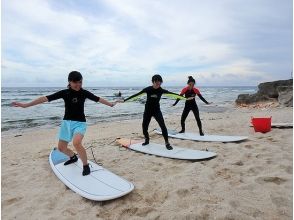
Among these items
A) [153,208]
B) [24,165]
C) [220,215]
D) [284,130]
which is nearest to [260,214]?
[220,215]

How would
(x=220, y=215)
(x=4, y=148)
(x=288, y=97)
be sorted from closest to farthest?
(x=220, y=215)
(x=4, y=148)
(x=288, y=97)

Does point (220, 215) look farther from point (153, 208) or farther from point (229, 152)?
point (229, 152)

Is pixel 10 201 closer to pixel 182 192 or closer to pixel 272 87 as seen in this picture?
pixel 182 192

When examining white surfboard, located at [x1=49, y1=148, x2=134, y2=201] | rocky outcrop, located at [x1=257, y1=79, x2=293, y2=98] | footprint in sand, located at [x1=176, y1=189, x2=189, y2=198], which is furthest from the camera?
rocky outcrop, located at [x1=257, y1=79, x2=293, y2=98]

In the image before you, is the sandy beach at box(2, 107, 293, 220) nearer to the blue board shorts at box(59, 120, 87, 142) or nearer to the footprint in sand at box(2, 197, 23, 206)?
the footprint in sand at box(2, 197, 23, 206)

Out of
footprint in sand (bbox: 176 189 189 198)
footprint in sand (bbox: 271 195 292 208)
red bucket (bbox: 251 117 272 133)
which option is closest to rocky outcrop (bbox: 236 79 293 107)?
red bucket (bbox: 251 117 272 133)

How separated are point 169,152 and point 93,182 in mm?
2261

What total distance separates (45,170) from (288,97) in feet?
60.8

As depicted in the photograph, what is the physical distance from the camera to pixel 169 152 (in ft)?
20.6

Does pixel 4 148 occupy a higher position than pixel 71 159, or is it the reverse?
pixel 71 159

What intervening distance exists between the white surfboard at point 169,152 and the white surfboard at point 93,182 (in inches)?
63.8

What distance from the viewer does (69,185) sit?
447cm

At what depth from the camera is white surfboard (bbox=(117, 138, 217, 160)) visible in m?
5.78

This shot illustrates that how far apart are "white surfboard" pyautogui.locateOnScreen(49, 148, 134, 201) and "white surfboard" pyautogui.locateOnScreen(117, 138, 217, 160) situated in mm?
1620
